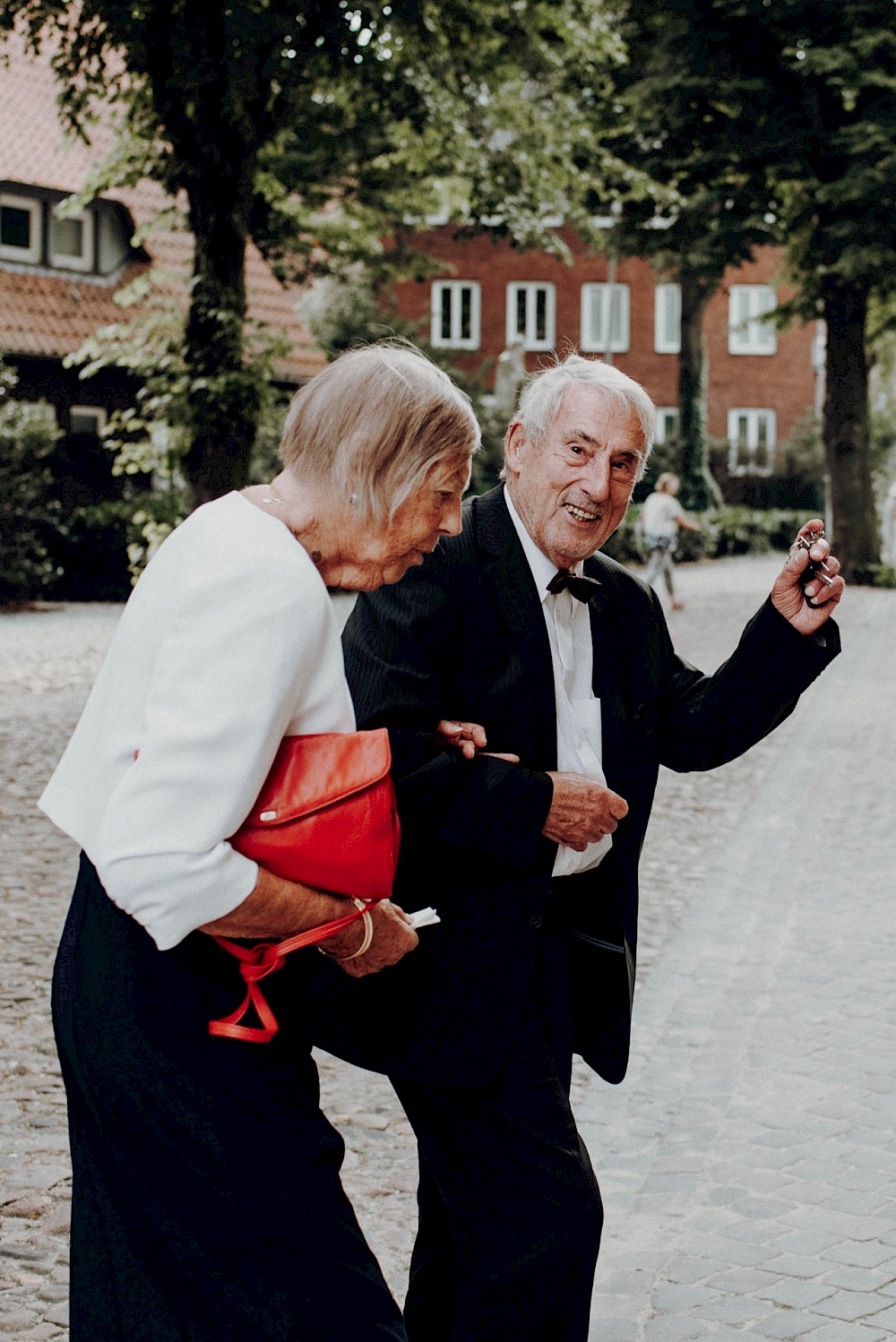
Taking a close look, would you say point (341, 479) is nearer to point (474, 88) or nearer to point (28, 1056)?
point (28, 1056)

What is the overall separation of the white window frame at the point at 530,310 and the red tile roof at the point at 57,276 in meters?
21.1

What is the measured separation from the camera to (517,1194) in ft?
8.97

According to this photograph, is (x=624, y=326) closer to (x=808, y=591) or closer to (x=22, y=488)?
(x=22, y=488)

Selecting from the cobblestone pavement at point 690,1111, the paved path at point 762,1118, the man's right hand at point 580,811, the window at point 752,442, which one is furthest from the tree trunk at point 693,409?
the man's right hand at point 580,811

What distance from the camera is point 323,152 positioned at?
22531mm

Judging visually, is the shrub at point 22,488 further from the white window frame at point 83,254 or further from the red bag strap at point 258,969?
the red bag strap at point 258,969

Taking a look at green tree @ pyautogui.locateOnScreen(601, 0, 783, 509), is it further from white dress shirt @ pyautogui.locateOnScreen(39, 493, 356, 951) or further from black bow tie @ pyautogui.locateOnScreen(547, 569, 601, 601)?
white dress shirt @ pyautogui.locateOnScreen(39, 493, 356, 951)

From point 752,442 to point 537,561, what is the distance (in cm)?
5059

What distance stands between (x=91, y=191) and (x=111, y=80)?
10.7 feet

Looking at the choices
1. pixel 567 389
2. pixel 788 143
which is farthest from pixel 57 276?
pixel 567 389

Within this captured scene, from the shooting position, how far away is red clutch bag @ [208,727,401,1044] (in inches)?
80.4

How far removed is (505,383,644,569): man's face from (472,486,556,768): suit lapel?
0.08 metres

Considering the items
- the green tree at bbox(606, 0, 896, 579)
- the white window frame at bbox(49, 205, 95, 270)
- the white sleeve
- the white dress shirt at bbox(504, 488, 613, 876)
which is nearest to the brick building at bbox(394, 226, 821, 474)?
the white window frame at bbox(49, 205, 95, 270)

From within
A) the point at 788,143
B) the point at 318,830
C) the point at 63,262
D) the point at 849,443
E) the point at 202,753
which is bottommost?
the point at 318,830
